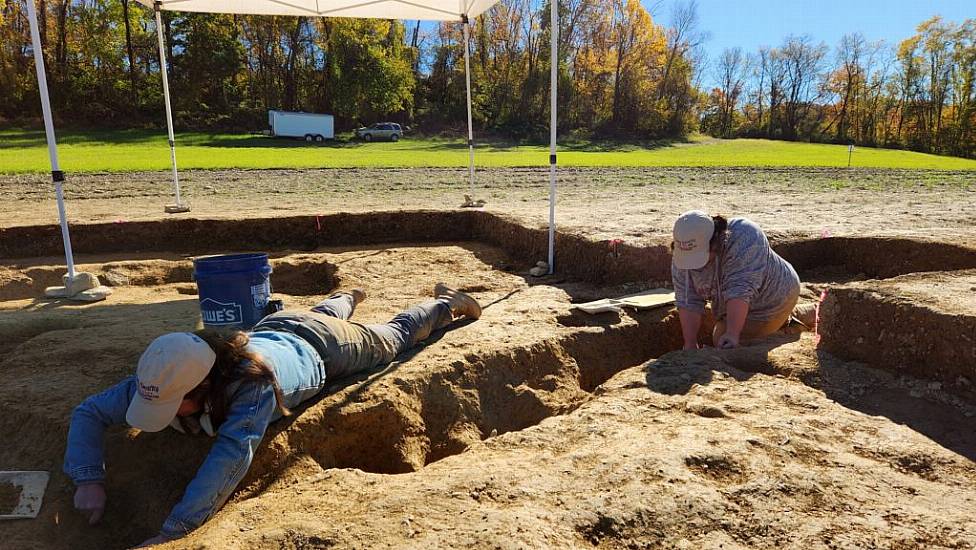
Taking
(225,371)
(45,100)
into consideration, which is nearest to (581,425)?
(225,371)

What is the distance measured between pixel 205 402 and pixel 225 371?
0.58 feet

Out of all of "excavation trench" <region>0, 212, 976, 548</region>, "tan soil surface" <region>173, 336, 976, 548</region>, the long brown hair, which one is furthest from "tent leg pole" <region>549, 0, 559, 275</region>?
the long brown hair

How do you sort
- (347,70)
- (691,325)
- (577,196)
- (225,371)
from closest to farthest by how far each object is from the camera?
(225,371)
(691,325)
(577,196)
(347,70)

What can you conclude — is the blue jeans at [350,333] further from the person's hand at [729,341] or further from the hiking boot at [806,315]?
the hiking boot at [806,315]

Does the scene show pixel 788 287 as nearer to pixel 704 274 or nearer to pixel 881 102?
pixel 704 274

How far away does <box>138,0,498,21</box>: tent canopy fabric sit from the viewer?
29.0 ft

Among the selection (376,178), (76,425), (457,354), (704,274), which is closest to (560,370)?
(457,354)

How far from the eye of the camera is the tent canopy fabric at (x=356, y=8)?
884 cm

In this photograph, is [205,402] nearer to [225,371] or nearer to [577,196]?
[225,371]

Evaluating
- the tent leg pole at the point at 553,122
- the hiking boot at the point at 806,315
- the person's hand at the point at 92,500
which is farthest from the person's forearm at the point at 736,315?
the person's hand at the point at 92,500

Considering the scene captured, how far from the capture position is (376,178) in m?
16.1

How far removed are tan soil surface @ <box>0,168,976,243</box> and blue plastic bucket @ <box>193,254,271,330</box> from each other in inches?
146

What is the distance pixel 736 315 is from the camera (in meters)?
3.96

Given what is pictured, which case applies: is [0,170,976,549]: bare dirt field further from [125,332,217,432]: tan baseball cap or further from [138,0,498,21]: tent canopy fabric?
[138,0,498,21]: tent canopy fabric
